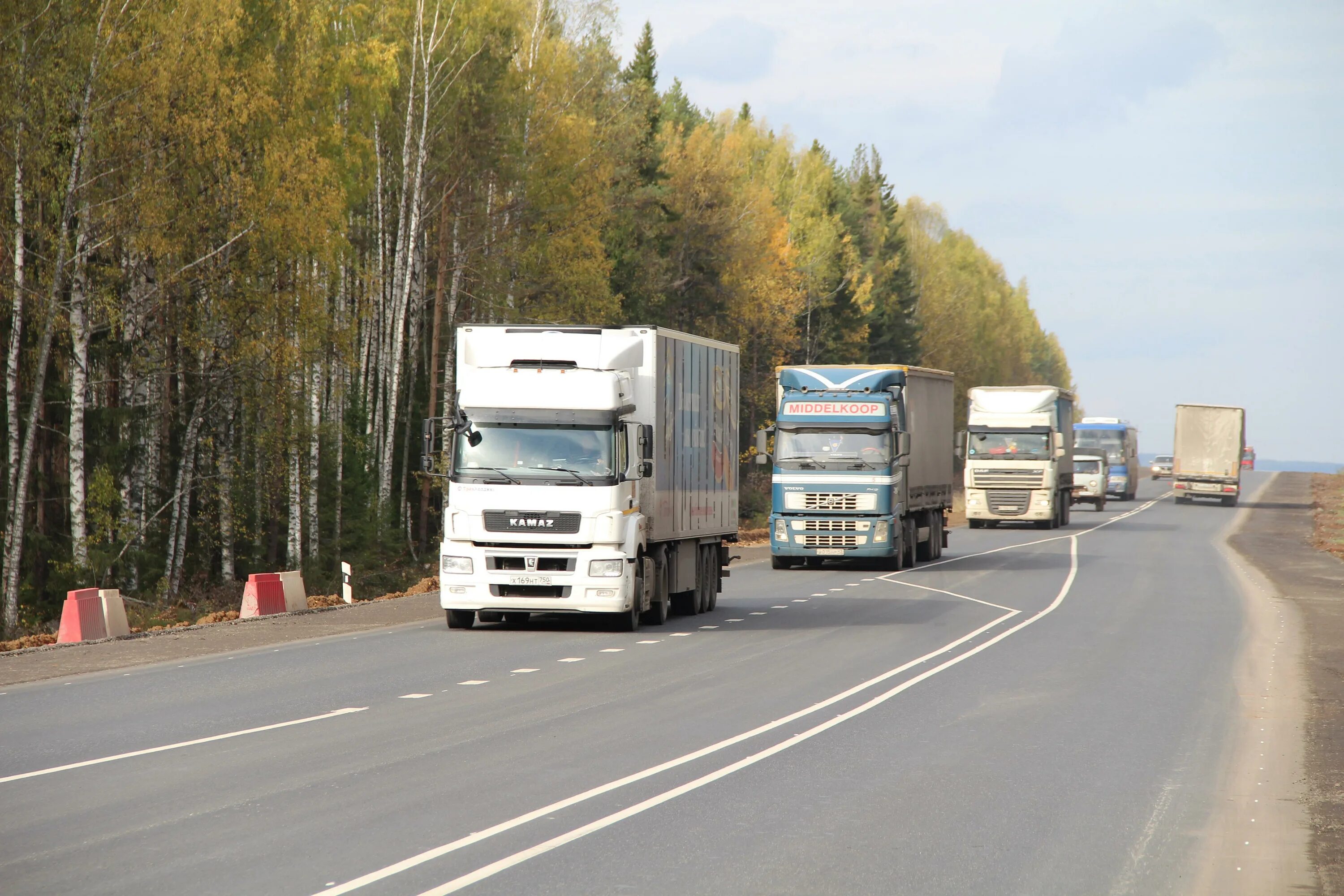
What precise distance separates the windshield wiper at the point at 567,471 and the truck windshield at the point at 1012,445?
104ft

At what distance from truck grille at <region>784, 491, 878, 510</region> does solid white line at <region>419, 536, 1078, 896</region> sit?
12806 mm

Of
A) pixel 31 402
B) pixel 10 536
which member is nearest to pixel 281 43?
pixel 31 402

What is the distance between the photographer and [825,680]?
15391 millimetres

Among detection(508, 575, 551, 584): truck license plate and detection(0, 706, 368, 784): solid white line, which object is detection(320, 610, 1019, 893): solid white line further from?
detection(508, 575, 551, 584): truck license plate

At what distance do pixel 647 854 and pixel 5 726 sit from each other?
636cm

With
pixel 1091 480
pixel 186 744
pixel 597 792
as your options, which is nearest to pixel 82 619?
pixel 186 744

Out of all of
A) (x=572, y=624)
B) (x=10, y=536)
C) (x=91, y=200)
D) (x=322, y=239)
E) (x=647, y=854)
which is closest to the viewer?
(x=647, y=854)

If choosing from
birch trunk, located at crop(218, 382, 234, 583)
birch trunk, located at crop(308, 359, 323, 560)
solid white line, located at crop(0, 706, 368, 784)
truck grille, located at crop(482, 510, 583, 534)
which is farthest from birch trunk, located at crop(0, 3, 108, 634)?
solid white line, located at crop(0, 706, 368, 784)

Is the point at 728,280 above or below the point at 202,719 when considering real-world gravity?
above

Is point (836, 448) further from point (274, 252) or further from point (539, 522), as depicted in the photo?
point (539, 522)

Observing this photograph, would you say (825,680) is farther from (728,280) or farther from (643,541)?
(728,280)

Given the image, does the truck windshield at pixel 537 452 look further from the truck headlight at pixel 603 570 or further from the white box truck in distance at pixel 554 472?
the truck headlight at pixel 603 570

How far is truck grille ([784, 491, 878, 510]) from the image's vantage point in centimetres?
3089

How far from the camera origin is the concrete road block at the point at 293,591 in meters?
22.9
